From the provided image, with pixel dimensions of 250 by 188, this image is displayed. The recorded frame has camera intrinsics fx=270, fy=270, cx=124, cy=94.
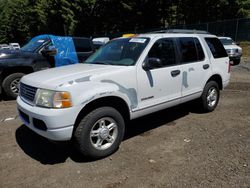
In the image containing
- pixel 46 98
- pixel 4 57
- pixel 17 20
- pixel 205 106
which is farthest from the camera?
pixel 17 20

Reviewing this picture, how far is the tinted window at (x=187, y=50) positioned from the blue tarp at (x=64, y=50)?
4.20 m

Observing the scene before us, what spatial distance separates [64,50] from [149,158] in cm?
546

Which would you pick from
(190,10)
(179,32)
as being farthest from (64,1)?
(179,32)

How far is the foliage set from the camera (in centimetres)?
3126

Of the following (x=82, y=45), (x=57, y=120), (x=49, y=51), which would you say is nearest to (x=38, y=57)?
(x=49, y=51)

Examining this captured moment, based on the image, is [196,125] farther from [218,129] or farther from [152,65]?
[152,65]

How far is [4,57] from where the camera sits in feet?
23.5

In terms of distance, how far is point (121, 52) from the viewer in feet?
15.6

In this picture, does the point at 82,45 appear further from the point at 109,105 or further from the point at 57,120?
the point at 57,120

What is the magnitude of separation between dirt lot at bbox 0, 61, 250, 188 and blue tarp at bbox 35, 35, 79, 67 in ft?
9.61

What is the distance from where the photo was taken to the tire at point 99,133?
3.69 metres

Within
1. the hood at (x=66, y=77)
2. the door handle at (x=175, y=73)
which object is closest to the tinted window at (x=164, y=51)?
the door handle at (x=175, y=73)

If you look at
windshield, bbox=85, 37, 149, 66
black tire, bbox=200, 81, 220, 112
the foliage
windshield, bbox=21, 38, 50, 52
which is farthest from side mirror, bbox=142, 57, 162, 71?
the foliage

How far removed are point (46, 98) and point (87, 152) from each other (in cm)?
94
